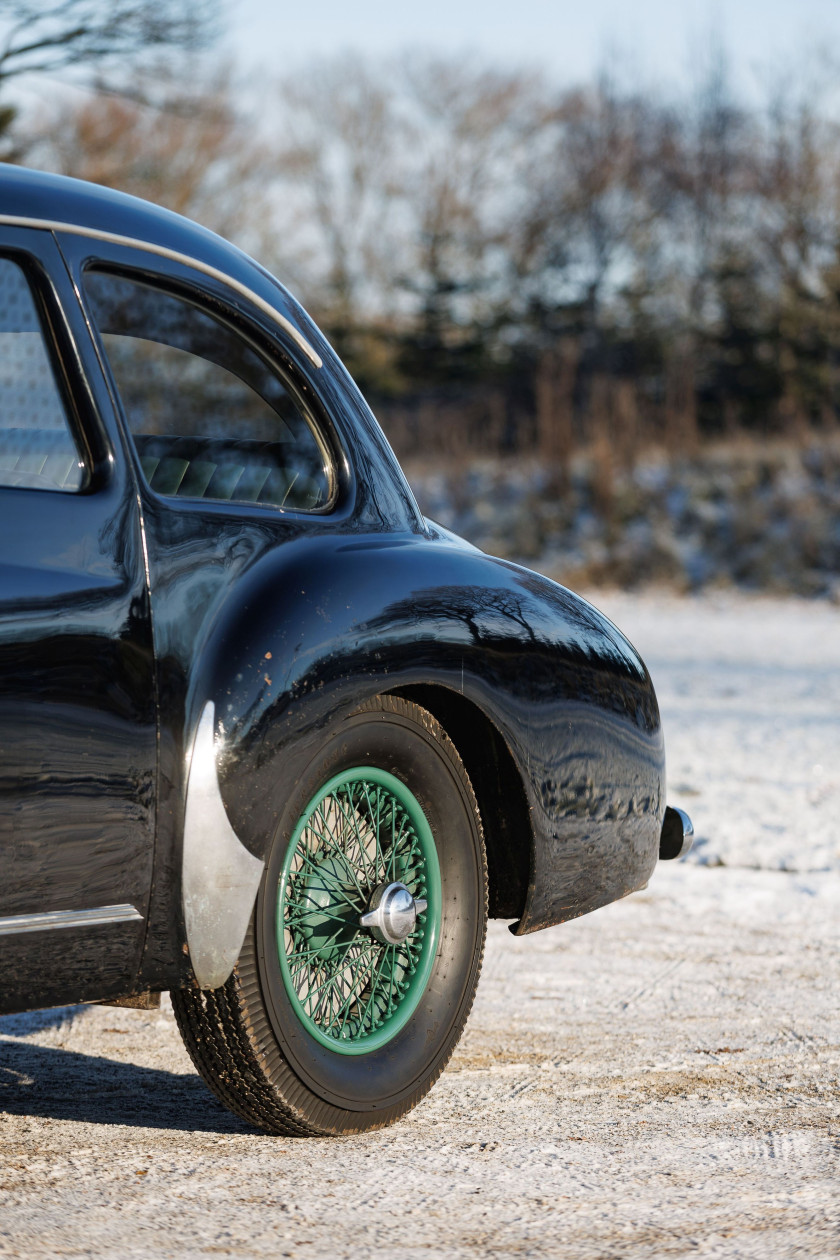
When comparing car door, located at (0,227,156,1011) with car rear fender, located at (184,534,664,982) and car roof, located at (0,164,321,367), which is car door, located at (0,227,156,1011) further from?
car rear fender, located at (184,534,664,982)

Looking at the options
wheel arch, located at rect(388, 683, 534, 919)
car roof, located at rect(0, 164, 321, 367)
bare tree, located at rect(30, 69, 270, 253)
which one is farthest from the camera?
bare tree, located at rect(30, 69, 270, 253)

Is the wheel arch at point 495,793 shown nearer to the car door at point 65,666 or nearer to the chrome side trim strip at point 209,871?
the chrome side trim strip at point 209,871

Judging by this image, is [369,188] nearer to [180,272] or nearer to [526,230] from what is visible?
[526,230]

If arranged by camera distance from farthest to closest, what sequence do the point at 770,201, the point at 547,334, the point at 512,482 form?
the point at 547,334, the point at 770,201, the point at 512,482

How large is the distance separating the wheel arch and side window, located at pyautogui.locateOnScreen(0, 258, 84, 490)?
969 mm

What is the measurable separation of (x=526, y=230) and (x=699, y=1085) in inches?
1299

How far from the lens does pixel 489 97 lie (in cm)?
3612

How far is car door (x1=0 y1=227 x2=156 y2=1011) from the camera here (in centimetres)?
253

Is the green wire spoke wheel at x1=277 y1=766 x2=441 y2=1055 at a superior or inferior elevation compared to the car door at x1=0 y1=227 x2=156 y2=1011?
inferior

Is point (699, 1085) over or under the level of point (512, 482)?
under

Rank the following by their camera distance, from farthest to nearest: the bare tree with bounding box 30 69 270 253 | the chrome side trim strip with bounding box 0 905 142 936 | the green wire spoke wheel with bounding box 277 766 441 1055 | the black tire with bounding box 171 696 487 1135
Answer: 1. the bare tree with bounding box 30 69 270 253
2. the green wire spoke wheel with bounding box 277 766 441 1055
3. the black tire with bounding box 171 696 487 1135
4. the chrome side trim strip with bounding box 0 905 142 936

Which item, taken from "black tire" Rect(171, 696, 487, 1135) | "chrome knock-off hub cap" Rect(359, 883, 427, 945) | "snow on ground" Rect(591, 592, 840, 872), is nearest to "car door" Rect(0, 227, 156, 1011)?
"black tire" Rect(171, 696, 487, 1135)

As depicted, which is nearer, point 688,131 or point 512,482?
point 512,482

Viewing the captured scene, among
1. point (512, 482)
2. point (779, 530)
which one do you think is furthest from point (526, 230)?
point (779, 530)
